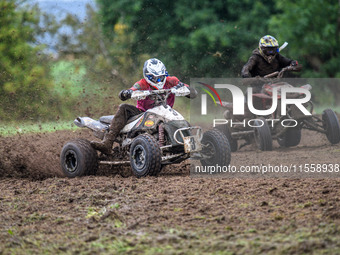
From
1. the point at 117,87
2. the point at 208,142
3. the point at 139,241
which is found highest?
the point at 117,87

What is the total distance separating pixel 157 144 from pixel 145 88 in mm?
1199

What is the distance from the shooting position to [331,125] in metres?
13.6

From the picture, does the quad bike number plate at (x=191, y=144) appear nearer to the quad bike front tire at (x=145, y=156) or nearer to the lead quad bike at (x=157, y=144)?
the lead quad bike at (x=157, y=144)

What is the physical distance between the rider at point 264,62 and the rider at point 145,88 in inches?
143

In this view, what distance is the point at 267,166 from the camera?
36.9 ft

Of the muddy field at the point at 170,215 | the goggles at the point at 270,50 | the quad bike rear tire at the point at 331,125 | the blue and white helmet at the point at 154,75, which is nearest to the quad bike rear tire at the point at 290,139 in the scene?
the quad bike rear tire at the point at 331,125

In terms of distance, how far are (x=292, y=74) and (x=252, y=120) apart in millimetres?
15367

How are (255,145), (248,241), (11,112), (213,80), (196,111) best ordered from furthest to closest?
(213,80) → (196,111) → (11,112) → (255,145) → (248,241)

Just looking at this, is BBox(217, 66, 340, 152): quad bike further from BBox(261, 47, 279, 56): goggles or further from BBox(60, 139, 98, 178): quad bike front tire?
BBox(60, 139, 98, 178): quad bike front tire

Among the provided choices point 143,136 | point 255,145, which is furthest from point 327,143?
point 143,136

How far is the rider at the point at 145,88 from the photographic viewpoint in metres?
10.5

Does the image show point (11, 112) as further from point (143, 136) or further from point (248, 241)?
point (248, 241)

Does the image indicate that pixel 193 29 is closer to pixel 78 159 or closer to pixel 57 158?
pixel 57 158

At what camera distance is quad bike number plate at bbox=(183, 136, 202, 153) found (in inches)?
390
